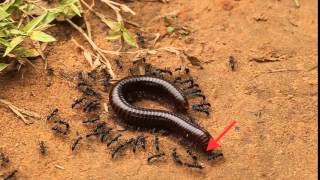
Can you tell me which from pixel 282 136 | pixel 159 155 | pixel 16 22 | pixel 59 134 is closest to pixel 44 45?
pixel 16 22

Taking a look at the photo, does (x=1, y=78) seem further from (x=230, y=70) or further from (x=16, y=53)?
(x=230, y=70)

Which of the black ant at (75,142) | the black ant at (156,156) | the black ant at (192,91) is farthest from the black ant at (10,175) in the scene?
the black ant at (192,91)

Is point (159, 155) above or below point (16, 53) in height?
below

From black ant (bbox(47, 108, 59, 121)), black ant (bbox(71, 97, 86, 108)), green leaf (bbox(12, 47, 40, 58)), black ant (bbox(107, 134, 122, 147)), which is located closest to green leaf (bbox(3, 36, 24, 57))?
green leaf (bbox(12, 47, 40, 58))

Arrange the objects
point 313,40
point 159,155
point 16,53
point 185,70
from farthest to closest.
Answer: point 313,40
point 185,70
point 16,53
point 159,155

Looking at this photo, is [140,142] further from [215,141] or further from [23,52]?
[23,52]

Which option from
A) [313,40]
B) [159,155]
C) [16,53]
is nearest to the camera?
[159,155]

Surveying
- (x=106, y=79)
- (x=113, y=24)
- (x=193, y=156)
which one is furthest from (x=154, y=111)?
(x=113, y=24)

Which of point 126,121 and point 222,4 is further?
point 222,4

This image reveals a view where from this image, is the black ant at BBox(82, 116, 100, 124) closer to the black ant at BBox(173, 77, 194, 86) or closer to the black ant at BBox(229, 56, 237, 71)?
the black ant at BBox(173, 77, 194, 86)
